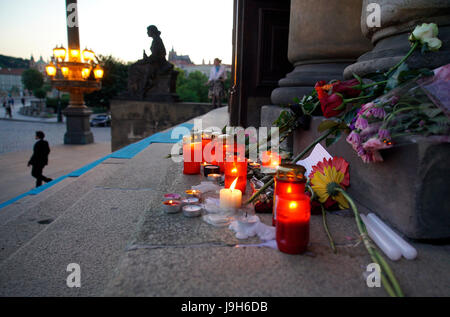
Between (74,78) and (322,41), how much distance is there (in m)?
17.1

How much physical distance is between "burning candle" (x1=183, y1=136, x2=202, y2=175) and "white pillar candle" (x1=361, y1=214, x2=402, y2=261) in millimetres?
1370

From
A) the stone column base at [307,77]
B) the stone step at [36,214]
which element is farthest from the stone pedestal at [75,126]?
the stone column base at [307,77]

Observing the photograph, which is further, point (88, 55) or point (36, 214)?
point (88, 55)

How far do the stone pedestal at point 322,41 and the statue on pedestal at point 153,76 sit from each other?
38.8 feet

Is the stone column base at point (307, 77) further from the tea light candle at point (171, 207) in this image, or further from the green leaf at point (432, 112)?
the tea light candle at point (171, 207)

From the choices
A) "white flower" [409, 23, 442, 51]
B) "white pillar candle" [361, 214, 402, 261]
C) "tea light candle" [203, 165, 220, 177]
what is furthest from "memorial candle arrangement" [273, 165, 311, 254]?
"tea light candle" [203, 165, 220, 177]

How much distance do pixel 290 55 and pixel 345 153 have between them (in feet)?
5.36

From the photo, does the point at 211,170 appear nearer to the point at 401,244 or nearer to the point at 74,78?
the point at 401,244

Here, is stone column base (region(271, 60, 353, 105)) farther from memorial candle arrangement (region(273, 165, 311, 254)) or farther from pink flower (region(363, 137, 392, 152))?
memorial candle arrangement (region(273, 165, 311, 254))

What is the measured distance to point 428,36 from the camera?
148cm

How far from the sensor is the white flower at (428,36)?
57.6 inches

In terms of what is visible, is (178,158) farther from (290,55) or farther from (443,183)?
(443,183)

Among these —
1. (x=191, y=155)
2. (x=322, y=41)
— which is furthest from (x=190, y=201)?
(x=322, y=41)

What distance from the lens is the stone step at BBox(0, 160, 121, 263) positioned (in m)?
2.34
